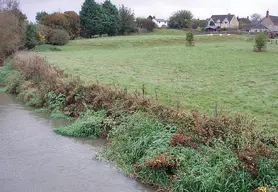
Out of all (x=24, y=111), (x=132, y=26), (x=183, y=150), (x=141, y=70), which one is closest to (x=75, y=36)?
(x=132, y=26)

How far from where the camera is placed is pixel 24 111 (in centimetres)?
1770

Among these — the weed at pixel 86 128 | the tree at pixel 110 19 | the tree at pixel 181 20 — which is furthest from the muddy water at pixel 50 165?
the tree at pixel 181 20

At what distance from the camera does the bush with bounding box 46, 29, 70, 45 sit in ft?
170

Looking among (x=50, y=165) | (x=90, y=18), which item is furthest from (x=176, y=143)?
(x=90, y=18)

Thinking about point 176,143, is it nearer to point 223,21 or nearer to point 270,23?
point 223,21

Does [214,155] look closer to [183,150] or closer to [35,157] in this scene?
[183,150]

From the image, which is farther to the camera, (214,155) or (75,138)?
(75,138)

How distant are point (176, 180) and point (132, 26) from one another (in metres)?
64.9

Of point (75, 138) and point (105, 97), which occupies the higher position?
point (105, 97)

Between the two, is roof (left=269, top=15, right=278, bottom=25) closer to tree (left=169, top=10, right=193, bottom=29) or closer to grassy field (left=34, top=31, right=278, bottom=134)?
tree (left=169, top=10, right=193, bottom=29)

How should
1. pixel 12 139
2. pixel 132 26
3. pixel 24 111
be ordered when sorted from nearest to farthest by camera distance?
pixel 12 139 → pixel 24 111 → pixel 132 26

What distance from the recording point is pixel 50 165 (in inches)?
415

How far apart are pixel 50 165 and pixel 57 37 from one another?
144ft

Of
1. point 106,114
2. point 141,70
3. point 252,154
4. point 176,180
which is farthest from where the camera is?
point 141,70
